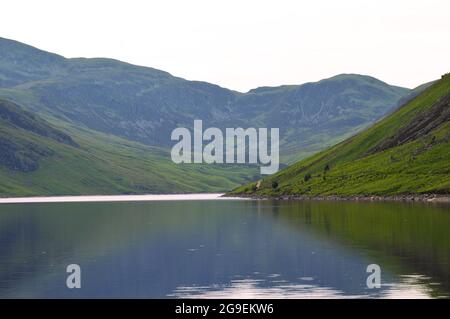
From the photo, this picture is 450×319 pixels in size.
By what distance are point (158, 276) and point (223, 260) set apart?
42.6 ft

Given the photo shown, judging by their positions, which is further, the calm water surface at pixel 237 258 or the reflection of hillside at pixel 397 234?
the reflection of hillside at pixel 397 234

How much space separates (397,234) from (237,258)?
993 inches

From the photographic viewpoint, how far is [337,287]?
207 ft

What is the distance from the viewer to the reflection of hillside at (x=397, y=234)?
238 feet

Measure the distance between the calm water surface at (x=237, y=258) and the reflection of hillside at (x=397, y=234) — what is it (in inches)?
5.1

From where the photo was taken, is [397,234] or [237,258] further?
[397,234]

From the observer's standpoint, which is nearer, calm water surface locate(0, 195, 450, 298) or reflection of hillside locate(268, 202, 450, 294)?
calm water surface locate(0, 195, 450, 298)

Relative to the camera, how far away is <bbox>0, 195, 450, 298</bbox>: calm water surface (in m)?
63.4

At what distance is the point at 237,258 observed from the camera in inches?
3401

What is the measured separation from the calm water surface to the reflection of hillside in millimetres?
128

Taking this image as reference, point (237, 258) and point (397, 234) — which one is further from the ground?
point (397, 234)

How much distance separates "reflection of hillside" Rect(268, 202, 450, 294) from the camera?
72438 millimetres

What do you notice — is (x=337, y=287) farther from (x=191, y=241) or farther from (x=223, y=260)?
(x=191, y=241)
